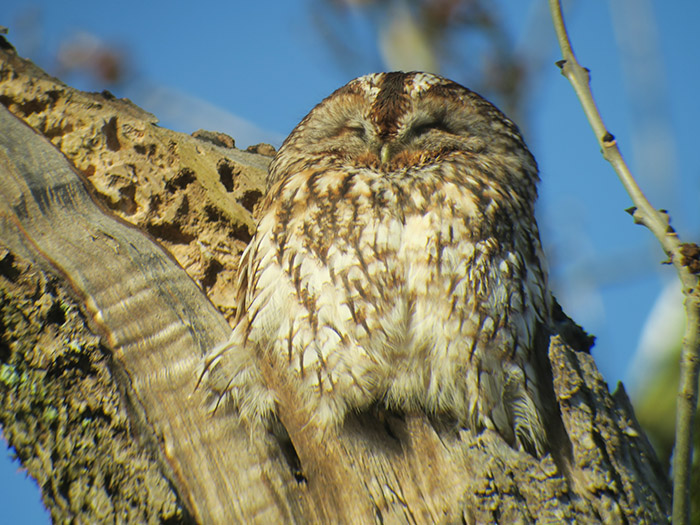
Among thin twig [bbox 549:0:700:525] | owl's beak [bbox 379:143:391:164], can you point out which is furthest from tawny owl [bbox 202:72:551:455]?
thin twig [bbox 549:0:700:525]

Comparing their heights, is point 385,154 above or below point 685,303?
above

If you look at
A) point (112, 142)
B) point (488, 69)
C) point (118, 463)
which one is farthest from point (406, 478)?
point (488, 69)

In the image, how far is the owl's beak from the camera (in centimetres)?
243

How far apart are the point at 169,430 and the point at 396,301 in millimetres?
706

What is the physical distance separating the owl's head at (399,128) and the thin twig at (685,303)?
1295mm

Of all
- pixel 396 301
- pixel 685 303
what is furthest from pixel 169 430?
pixel 685 303

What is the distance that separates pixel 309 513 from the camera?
5.91 feet

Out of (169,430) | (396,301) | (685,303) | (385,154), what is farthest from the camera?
(385,154)

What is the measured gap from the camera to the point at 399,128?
8.05ft

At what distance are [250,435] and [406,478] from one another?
44 centimetres

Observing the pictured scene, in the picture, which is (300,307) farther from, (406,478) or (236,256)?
(236,256)

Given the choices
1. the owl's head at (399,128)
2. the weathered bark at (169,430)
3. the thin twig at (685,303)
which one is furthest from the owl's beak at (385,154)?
the thin twig at (685,303)

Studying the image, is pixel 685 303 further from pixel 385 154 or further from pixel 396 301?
pixel 385 154

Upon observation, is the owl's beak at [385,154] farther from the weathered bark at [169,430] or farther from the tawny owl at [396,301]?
the weathered bark at [169,430]
